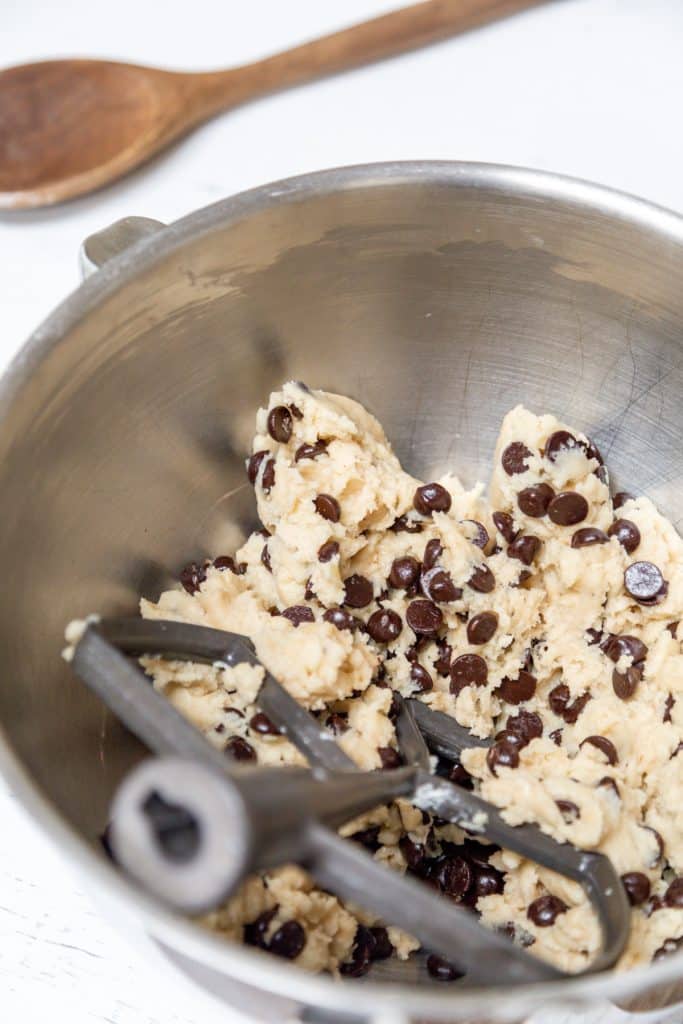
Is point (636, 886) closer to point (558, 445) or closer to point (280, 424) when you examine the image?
point (558, 445)

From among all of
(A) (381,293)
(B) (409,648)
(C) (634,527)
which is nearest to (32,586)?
(B) (409,648)

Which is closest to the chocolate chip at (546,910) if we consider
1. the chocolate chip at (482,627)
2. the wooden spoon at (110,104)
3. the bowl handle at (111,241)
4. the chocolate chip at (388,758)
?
the chocolate chip at (388,758)

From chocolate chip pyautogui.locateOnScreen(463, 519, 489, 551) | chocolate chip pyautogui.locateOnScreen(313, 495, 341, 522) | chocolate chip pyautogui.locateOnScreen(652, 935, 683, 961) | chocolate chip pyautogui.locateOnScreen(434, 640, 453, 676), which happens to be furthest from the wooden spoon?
chocolate chip pyautogui.locateOnScreen(652, 935, 683, 961)

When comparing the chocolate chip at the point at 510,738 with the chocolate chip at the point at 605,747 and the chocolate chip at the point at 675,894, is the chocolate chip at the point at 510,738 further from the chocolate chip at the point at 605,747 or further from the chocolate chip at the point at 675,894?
the chocolate chip at the point at 675,894

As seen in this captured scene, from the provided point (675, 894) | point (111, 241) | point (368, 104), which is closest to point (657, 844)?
point (675, 894)

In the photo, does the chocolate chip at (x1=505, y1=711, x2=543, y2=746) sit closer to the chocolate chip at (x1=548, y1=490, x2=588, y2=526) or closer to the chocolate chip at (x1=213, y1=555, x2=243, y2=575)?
the chocolate chip at (x1=548, y1=490, x2=588, y2=526)

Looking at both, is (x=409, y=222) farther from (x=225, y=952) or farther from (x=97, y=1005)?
(x=97, y=1005)
